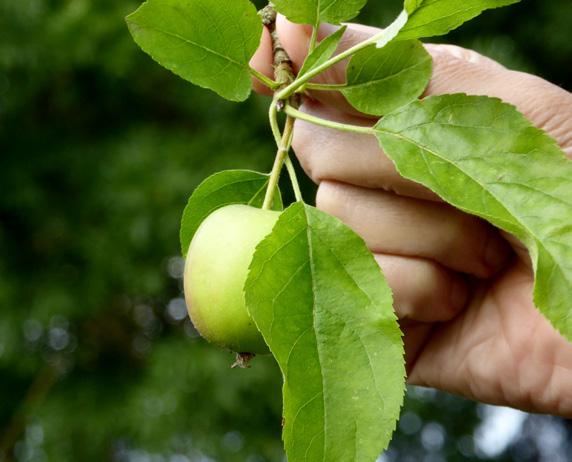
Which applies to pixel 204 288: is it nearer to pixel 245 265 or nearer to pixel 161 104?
pixel 245 265

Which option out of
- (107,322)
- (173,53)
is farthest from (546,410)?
(107,322)

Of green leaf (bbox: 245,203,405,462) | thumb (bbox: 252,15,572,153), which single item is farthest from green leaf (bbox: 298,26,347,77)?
thumb (bbox: 252,15,572,153)

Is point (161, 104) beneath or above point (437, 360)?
beneath

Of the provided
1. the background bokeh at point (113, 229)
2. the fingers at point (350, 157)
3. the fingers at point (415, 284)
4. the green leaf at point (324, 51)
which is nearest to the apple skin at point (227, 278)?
the green leaf at point (324, 51)

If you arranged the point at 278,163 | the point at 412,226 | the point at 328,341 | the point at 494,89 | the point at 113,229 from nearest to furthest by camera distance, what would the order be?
the point at 328,341 → the point at 278,163 → the point at 494,89 → the point at 412,226 → the point at 113,229

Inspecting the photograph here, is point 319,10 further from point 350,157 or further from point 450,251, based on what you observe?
point 450,251

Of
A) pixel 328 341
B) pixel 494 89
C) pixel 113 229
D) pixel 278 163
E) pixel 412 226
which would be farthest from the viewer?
pixel 113 229

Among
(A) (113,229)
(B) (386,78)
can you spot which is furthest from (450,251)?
(A) (113,229)

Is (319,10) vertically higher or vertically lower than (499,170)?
higher
